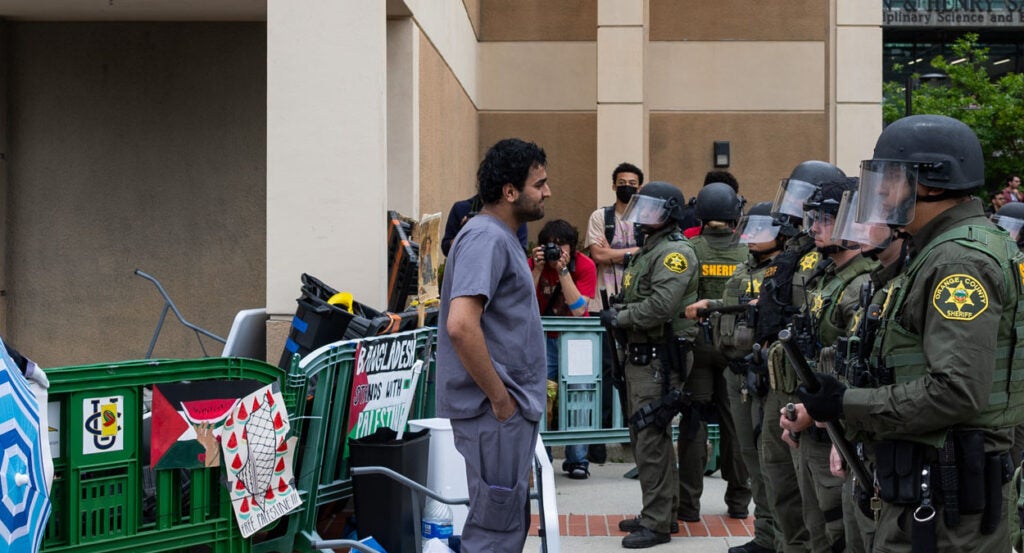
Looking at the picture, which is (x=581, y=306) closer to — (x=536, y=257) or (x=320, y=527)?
(x=536, y=257)

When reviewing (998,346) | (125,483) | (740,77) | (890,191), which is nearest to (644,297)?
(125,483)

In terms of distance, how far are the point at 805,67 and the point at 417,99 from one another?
750cm

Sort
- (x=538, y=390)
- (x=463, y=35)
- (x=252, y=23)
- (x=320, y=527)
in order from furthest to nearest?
(x=463, y=35) → (x=252, y=23) → (x=320, y=527) → (x=538, y=390)

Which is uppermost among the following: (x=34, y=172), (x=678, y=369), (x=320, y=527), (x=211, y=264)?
(x=34, y=172)

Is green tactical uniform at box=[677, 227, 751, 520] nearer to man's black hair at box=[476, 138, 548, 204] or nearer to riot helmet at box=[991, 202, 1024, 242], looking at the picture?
riot helmet at box=[991, 202, 1024, 242]

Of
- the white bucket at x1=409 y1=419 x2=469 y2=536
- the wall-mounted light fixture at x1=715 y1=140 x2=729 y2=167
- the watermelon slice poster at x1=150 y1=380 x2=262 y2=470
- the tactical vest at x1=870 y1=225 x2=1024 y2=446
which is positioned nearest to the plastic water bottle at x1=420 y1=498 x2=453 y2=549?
the white bucket at x1=409 y1=419 x2=469 y2=536

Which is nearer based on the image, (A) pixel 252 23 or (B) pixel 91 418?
(B) pixel 91 418

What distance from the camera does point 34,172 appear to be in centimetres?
1002

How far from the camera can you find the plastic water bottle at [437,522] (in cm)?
603

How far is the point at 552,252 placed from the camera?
344 inches

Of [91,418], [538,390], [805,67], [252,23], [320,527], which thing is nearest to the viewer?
[538,390]

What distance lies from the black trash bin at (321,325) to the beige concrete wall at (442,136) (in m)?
2.62

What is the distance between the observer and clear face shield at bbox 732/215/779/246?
655cm

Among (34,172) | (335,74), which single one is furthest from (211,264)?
(335,74)
